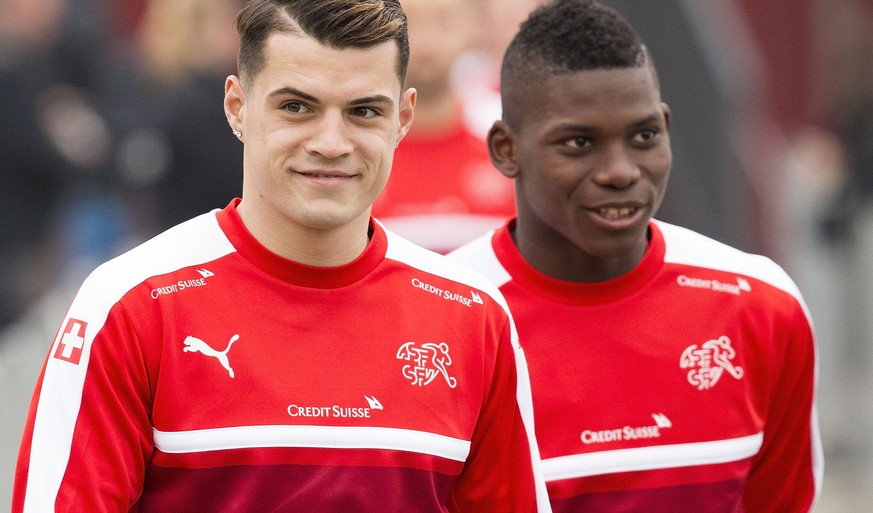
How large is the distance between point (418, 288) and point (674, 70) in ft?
19.1

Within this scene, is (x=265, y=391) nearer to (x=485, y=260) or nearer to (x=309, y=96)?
(x=309, y=96)

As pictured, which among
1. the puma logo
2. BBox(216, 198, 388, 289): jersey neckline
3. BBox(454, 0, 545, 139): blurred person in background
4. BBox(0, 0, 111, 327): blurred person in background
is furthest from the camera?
BBox(0, 0, 111, 327): blurred person in background

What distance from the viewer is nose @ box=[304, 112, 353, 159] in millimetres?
3965

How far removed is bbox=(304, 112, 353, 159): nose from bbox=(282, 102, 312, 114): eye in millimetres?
40

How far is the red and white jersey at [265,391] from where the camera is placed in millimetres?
3855

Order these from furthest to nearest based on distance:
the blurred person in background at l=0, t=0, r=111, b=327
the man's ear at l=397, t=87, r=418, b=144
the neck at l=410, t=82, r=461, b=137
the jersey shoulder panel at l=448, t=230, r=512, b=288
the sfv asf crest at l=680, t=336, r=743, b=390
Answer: the blurred person in background at l=0, t=0, r=111, b=327
the neck at l=410, t=82, r=461, b=137
the jersey shoulder panel at l=448, t=230, r=512, b=288
the sfv asf crest at l=680, t=336, r=743, b=390
the man's ear at l=397, t=87, r=418, b=144

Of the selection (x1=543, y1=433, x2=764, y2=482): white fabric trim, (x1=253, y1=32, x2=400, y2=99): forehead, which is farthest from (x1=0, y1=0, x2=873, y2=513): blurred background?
(x1=253, y1=32, x2=400, y2=99): forehead

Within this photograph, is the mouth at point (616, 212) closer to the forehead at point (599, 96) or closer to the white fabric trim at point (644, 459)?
the forehead at point (599, 96)

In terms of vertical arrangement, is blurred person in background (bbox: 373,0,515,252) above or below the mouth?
below

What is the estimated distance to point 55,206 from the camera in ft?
32.8

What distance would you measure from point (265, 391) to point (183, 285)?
1.01ft

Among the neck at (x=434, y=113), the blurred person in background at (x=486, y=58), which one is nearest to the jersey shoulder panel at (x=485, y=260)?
the neck at (x=434, y=113)

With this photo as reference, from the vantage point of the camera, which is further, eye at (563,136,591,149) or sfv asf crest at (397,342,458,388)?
eye at (563,136,591,149)

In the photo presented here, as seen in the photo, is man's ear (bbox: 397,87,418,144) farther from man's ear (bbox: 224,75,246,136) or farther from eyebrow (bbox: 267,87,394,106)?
man's ear (bbox: 224,75,246,136)
